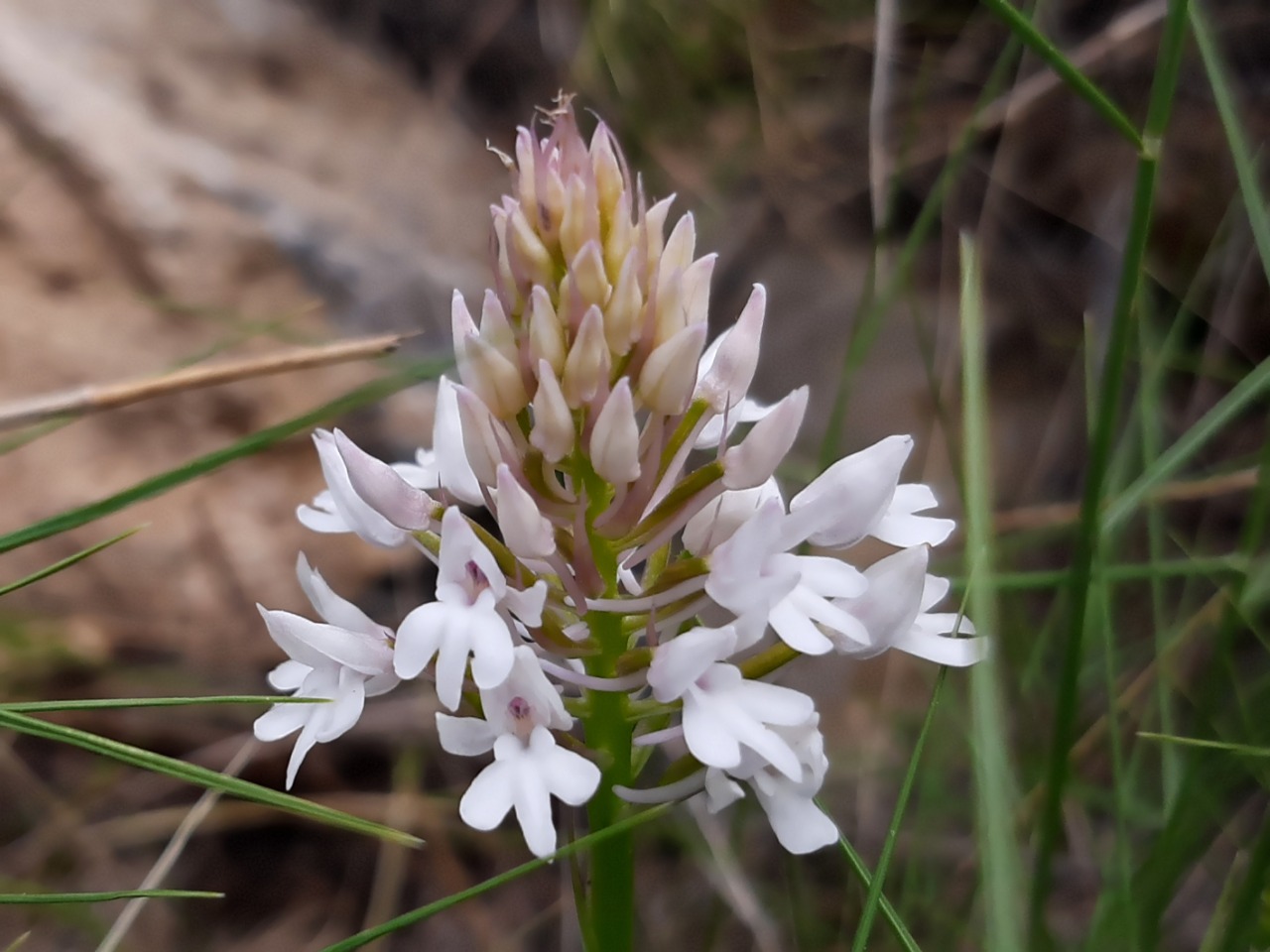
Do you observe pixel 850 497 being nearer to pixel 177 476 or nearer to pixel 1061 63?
pixel 1061 63

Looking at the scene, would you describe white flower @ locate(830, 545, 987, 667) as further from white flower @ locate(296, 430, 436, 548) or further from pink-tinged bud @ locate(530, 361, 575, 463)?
white flower @ locate(296, 430, 436, 548)

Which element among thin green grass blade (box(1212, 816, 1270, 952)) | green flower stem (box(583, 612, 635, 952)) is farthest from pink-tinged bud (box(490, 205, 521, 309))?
thin green grass blade (box(1212, 816, 1270, 952))

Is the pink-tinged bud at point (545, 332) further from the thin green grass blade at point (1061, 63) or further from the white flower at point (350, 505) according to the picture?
the thin green grass blade at point (1061, 63)

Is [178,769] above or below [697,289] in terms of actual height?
below

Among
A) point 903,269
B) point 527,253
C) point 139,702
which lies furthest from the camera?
point 903,269

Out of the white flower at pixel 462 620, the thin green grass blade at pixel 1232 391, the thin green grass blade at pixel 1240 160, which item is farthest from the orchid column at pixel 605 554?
the thin green grass blade at pixel 1240 160

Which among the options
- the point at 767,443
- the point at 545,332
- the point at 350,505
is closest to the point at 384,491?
the point at 350,505

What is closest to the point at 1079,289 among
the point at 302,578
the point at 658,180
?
the point at 658,180
